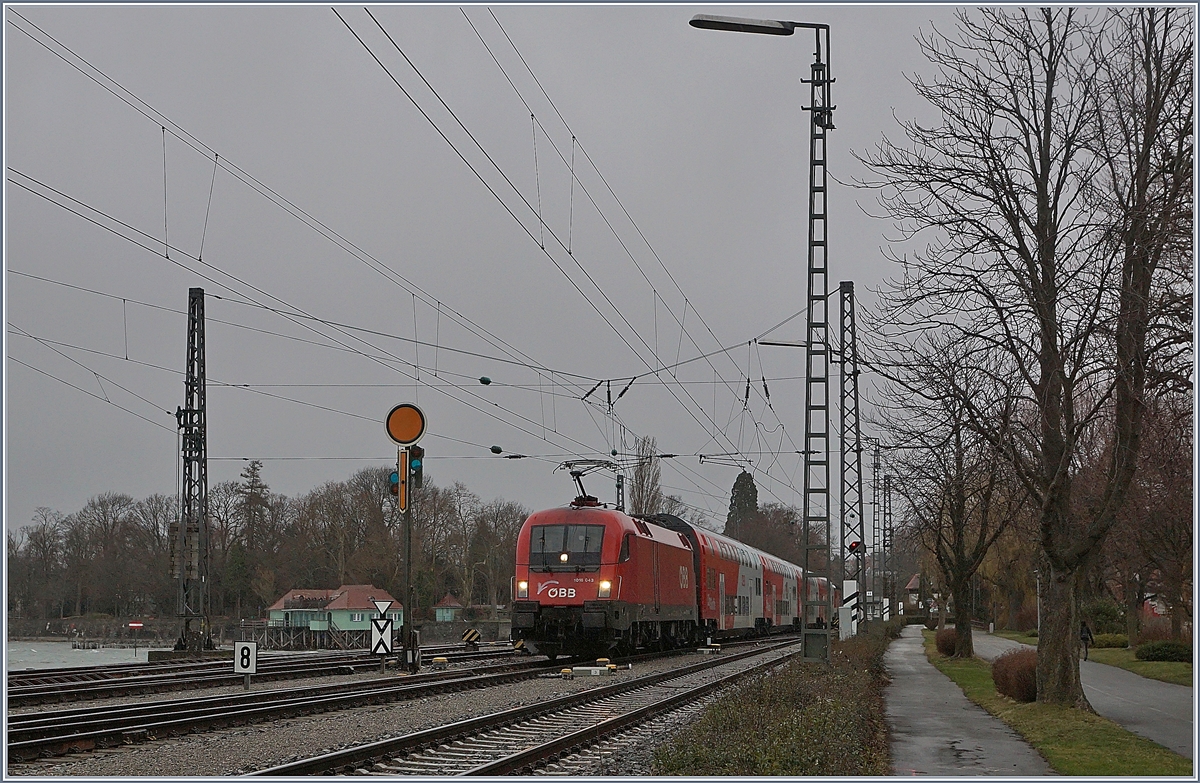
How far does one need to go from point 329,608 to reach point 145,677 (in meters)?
48.4

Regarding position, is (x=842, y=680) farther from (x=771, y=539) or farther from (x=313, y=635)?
(x=771, y=539)

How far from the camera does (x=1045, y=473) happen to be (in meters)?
18.5

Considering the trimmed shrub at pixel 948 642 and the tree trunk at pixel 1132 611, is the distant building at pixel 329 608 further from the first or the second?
the tree trunk at pixel 1132 611

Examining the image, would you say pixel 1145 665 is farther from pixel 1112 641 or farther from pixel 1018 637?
pixel 1018 637

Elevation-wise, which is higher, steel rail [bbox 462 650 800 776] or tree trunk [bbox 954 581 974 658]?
steel rail [bbox 462 650 800 776]

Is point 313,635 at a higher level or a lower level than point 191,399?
lower

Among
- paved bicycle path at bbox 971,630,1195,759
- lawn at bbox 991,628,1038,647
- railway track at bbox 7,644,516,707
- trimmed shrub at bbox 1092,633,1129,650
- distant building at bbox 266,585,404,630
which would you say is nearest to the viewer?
paved bicycle path at bbox 971,630,1195,759

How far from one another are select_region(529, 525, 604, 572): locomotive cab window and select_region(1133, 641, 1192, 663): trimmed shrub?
20153 mm

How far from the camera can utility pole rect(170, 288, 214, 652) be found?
1163 inches

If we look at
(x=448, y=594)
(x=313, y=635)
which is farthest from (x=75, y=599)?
(x=448, y=594)

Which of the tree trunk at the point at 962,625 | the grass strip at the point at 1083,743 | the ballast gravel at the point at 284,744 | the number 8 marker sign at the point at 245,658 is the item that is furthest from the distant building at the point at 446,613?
the ballast gravel at the point at 284,744

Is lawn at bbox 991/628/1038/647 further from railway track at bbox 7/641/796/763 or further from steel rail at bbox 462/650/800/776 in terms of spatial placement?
railway track at bbox 7/641/796/763

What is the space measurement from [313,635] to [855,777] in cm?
4755

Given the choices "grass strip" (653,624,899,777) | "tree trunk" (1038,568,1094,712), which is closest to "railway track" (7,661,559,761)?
"grass strip" (653,624,899,777)
